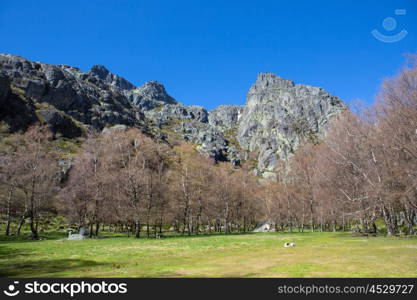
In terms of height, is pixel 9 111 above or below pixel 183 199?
above

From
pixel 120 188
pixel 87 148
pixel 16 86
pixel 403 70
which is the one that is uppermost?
pixel 16 86

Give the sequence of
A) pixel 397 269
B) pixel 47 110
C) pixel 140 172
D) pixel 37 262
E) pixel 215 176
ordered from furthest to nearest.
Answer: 1. pixel 47 110
2. pixel 215 176
3. pixel 140 172
4. pixel 37 262
5. pixel 397 269

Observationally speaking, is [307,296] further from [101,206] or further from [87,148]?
[87,148]

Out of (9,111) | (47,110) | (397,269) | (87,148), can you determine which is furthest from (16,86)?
(397,269)

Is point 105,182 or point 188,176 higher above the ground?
point 188,176

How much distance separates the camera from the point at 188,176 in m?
65.6

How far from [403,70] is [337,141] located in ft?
48.5

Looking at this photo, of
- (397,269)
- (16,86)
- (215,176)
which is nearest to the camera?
(397,269)

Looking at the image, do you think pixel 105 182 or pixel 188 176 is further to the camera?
pixel 188 176

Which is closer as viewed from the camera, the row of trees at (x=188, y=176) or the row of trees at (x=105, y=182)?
the row of trees at (x=188, y=176)

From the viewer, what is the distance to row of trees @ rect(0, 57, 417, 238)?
3784cm

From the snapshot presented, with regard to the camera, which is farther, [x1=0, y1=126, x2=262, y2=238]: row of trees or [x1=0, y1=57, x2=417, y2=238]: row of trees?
[x1=0, y1=126, x2=262, y2=238]: row of trees

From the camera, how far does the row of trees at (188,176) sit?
124 ft

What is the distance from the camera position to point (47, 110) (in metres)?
177
